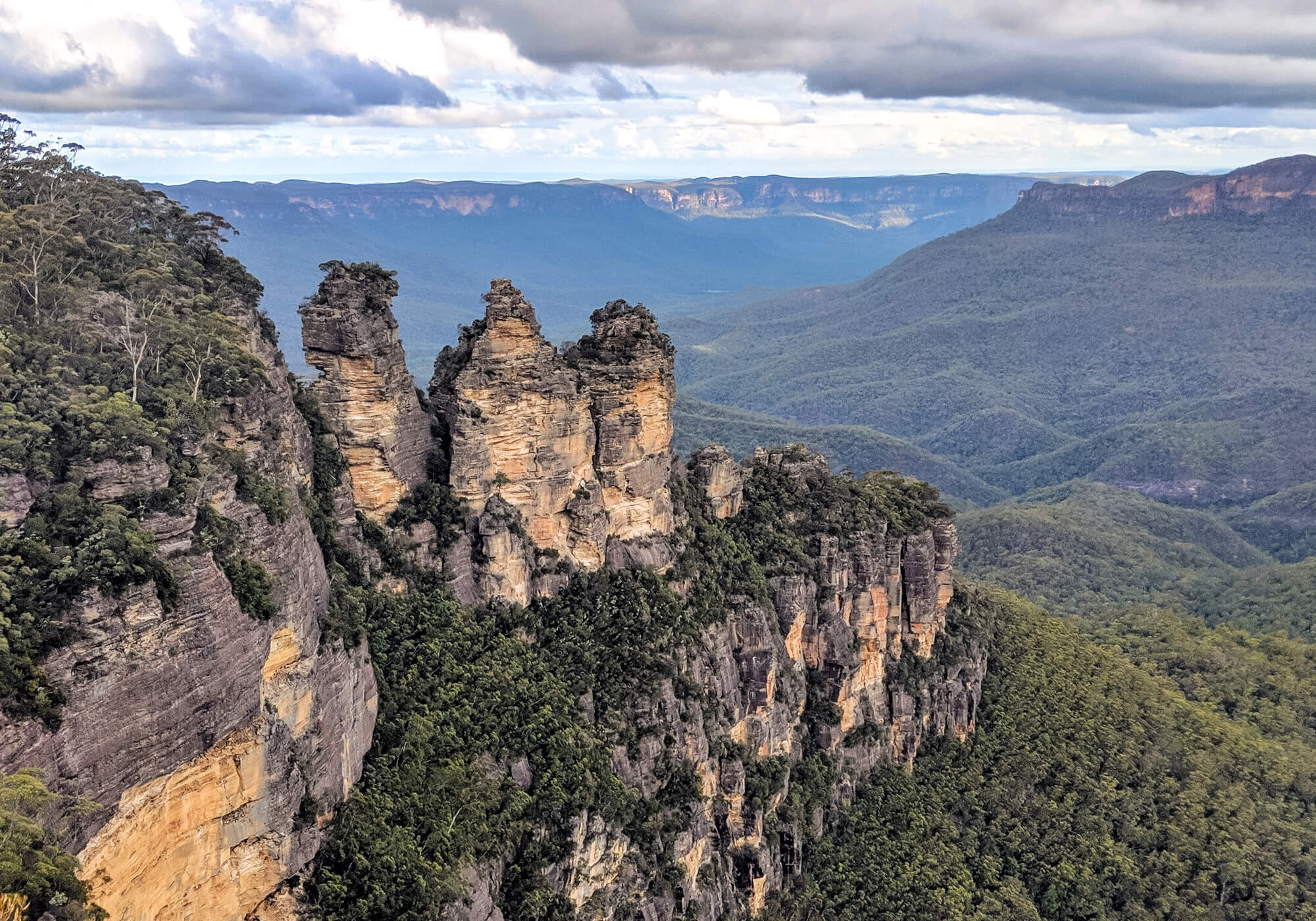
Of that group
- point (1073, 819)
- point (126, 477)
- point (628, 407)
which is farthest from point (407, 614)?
point (1073, 819)

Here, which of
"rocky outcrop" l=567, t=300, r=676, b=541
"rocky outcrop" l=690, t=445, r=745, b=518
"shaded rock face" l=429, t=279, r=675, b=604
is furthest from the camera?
"rocky outcrop" l=690, t=445, r=745, b=518

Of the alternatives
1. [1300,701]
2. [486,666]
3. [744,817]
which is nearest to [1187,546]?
[1300,701]

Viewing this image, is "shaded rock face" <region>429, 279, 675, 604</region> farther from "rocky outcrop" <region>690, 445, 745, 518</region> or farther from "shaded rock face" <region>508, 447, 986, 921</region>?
"shaded rock face" <region>508, 447, 986, 921</region>

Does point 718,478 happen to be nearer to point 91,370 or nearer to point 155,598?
point 91,370

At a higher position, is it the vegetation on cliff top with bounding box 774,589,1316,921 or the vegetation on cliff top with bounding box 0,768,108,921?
the vegetation on cliff top with bounding box 0,768,108,921

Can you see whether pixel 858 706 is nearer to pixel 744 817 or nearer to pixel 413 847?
pixel 744 817

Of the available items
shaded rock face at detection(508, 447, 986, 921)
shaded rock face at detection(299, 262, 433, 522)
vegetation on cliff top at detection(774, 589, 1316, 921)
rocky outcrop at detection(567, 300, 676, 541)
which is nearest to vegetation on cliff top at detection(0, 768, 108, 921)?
shaded rock face at detection(508, 447, 986, 921)

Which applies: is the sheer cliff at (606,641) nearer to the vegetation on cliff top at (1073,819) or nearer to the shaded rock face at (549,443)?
the shaded rock face at (549,443)
